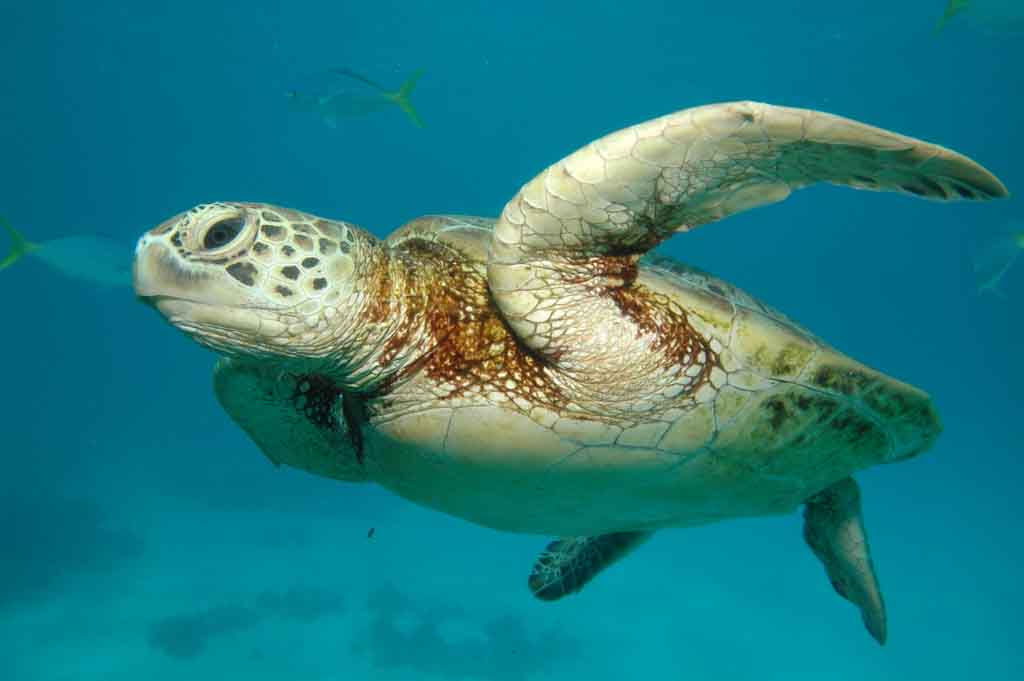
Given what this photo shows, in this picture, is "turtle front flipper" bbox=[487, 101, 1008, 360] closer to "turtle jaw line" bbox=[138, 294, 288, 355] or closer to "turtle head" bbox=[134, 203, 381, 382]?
"turtle head" bbox=[134, 203, 381, 382]

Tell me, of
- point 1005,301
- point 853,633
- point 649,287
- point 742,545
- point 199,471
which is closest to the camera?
point 649,287

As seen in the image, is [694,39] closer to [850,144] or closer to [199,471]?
[199,471]

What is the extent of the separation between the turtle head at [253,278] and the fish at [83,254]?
9.01 metres

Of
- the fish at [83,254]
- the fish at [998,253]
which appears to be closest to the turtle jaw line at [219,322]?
the fish at [83,254]

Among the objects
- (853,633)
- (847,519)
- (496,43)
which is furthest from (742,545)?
(496,43)

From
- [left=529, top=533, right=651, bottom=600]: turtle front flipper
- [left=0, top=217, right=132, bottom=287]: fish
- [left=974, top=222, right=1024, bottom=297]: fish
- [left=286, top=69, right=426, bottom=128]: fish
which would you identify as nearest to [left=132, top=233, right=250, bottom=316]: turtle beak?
[left=529, top=533, right=651, bottom=600]: turtle front flipper

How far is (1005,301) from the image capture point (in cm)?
3812

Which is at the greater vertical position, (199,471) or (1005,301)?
(1005,301)

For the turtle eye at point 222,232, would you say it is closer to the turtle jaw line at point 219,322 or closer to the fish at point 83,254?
the turtle jaw line at point 219,322

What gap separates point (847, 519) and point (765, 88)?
3289 cm

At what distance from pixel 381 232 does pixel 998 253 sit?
163 ft

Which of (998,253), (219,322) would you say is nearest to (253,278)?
(219,322)

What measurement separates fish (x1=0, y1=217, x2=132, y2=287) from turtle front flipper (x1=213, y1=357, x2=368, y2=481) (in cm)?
802

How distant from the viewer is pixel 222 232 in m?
2.00
